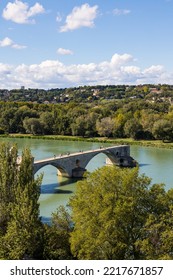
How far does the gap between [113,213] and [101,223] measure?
1.67ft

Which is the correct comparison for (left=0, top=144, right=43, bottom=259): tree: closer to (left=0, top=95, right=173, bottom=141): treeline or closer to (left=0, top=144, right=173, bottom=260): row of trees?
(left=0, top=144, right=173, bottom=260): row of trees

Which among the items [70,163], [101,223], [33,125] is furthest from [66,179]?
[33,125]

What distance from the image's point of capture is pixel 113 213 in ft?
44.3

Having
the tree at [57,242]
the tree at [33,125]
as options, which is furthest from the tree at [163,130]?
the tree at [57,242]

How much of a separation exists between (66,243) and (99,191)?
7.78ft

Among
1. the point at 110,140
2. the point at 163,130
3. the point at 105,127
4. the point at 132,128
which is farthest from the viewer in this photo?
the point at 105,127

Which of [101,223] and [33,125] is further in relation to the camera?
[33,125]

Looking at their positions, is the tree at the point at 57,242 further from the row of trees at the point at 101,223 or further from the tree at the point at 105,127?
the tree at the point at 105,127

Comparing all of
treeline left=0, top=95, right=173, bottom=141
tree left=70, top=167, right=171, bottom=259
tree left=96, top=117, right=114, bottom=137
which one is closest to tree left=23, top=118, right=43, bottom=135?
treeline left=0, top=95, right=173, bottom=141

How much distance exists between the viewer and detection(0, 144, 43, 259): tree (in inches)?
572

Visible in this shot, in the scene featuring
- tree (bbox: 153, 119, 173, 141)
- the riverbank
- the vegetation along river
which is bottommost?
the vegetation along river

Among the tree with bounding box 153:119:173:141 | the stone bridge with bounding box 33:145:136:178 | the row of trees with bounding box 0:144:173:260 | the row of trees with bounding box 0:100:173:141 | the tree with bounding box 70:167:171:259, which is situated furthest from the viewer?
the row of trees with bounding box 0:100:173:141

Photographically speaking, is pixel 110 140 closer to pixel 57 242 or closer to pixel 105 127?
pixel 105 127
